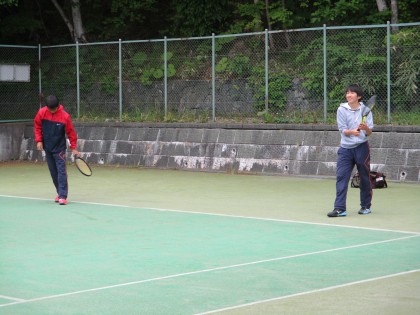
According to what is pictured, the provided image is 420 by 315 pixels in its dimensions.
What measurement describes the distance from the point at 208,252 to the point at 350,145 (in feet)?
12.6

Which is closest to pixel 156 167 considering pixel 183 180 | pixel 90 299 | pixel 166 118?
pixel 166 118

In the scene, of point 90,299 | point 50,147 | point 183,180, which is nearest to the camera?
point 90,299

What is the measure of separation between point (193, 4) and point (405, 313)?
22.1 meters

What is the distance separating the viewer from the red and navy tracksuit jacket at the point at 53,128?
1634 centimetres

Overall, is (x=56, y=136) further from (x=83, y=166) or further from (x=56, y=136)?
(x=83, y=166)

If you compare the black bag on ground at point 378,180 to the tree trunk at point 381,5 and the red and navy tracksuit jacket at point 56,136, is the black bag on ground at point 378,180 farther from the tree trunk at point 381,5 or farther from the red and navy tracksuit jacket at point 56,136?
the tree trunk at point 381,5

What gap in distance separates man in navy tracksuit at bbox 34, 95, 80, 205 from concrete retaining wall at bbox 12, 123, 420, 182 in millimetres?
6125

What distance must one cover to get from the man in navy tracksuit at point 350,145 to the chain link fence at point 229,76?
19.3 feet

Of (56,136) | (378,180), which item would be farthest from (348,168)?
(56,136)

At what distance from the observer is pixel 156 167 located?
23.8 meters

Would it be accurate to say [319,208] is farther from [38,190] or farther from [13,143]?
[13,143]

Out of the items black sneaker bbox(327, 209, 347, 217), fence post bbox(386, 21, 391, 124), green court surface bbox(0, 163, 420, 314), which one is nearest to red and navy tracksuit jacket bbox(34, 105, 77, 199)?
green court surface bbox(0, 163, 420, 314)

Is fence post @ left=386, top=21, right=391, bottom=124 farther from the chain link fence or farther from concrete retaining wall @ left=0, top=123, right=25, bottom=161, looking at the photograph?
concrete retaining wall @ left=0, top=123, right=25, bottom=161

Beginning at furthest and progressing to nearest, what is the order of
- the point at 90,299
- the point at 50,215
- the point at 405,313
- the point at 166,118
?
the point at 166,118, the point at 50,215, the point at 90,299, the point at 405,313
